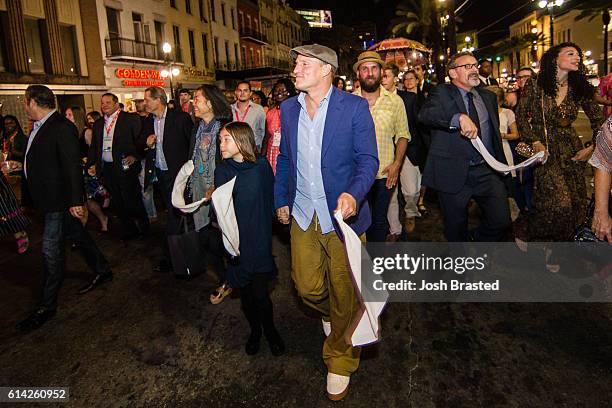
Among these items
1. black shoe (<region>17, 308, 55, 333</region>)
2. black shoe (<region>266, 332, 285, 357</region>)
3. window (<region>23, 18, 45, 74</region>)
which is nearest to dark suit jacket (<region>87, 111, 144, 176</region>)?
black shoe (<region>17, 308, 55, 333</region>)

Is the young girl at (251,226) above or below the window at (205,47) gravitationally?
below

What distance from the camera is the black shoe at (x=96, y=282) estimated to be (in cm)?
493

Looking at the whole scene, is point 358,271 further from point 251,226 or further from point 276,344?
point 276,344

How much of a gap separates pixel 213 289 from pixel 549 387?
10.8 ft

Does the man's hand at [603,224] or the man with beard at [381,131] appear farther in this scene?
the man with beard at [381,131]

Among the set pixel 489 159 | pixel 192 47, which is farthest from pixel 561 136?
pixel 192 47

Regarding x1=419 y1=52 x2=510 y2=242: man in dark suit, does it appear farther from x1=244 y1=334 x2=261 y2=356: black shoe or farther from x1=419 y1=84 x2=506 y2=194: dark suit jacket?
x1=244 y1=334 x2=261 y2=356: black shoe

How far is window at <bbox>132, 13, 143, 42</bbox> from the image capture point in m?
25.0

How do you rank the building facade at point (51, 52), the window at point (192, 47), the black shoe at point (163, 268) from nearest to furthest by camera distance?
1. the black shoe at point (163, 268)
2. the building facade at point (51, 52)
3. the window at point (192, 47)

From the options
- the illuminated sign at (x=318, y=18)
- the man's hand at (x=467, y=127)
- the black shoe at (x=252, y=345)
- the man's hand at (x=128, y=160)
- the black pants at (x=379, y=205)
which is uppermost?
the illuminated sign at (x=318, y=18)

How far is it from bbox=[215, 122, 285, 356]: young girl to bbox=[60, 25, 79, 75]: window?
20.1 m

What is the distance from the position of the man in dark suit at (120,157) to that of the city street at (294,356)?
91.4 inches

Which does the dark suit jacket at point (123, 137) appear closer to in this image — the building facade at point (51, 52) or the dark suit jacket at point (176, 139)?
the dark suit jacket at point (176, 139)

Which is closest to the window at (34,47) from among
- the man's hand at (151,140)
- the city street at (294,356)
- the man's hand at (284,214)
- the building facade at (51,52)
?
the building facade at (51,52)
